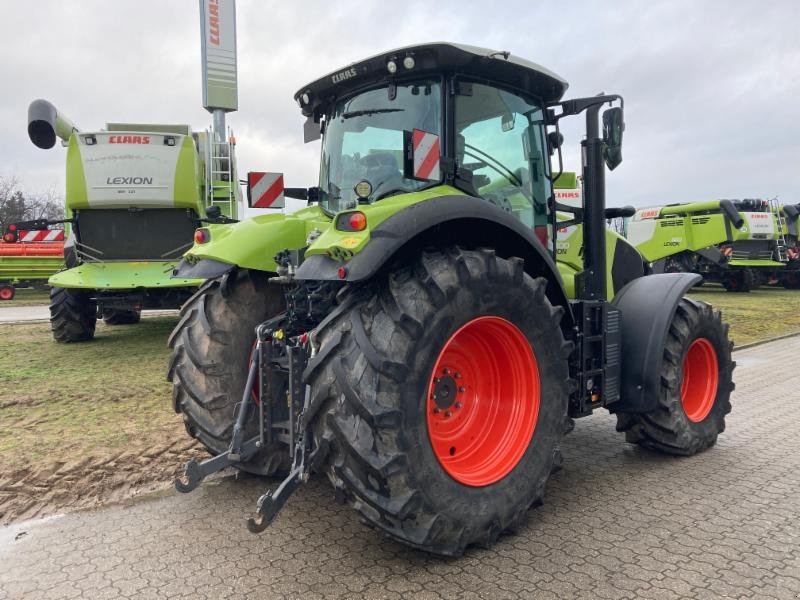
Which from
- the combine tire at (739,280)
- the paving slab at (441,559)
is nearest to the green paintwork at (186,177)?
the paving slab at (441,559)

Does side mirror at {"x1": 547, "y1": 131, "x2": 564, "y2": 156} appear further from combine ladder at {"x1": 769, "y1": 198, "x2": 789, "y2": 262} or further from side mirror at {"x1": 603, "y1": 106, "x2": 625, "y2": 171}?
combine ladder at {"x1": 769, "y1": 198, "x2": 789, "y2": 262}

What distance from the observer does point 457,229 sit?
297 cm

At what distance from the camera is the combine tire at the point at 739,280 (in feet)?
63.4

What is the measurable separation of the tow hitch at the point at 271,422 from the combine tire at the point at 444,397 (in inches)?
4.7

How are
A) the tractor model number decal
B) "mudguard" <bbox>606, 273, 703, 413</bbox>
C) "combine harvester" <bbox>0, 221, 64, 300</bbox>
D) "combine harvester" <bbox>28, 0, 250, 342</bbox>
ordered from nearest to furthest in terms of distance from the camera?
"mudguard" <bbox>606, 273, 703, 413</bbox> → "combine harvester" <bbox>28, 0, 250, 342</bbox> → the tractor model number decal → "combine harvester" <bbox>0, 221, 64, 300</bbox>

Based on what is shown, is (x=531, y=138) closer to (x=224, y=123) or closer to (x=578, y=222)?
(x=578, y=222)

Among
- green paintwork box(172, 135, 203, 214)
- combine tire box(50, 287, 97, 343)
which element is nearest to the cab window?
green paintwork box(172, 135, 203, 214)

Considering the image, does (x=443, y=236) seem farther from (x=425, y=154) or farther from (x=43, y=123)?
(x=43, y=123)

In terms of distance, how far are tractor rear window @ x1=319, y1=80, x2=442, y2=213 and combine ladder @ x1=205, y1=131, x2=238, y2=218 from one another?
19.5 ft

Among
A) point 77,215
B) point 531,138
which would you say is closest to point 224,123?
point 77,215

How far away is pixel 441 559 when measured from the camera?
265 cm

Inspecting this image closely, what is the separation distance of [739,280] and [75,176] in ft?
62.3

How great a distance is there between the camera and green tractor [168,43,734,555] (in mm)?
2455

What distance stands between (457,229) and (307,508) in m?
1.63
